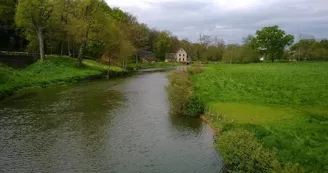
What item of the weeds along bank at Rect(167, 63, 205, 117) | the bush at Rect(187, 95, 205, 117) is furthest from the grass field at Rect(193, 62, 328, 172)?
the weeds along bank at Rect(167, 63, 205, 117)

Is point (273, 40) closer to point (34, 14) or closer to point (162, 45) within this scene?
point (162, 45)

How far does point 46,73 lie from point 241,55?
106 metres

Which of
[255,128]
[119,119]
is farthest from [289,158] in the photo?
[119,119]

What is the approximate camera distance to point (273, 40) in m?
152

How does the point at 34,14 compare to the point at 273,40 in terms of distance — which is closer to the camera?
the point at 34,14

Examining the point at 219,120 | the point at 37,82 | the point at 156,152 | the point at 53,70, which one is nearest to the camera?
the point at 156,152

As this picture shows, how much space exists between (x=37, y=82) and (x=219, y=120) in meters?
34.3

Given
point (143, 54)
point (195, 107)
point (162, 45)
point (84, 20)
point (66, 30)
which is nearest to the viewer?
point (195, 107)

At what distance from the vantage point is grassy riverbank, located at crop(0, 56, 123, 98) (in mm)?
48781

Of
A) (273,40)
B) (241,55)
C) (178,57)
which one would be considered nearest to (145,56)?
(178,57)

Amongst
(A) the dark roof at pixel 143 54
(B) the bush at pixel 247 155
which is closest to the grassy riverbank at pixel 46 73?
(B) the bush at pixel 247 155

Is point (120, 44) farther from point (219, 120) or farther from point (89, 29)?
point (219, 120)

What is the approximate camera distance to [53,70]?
63.7 meters

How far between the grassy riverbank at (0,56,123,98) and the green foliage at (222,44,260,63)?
270 feet
